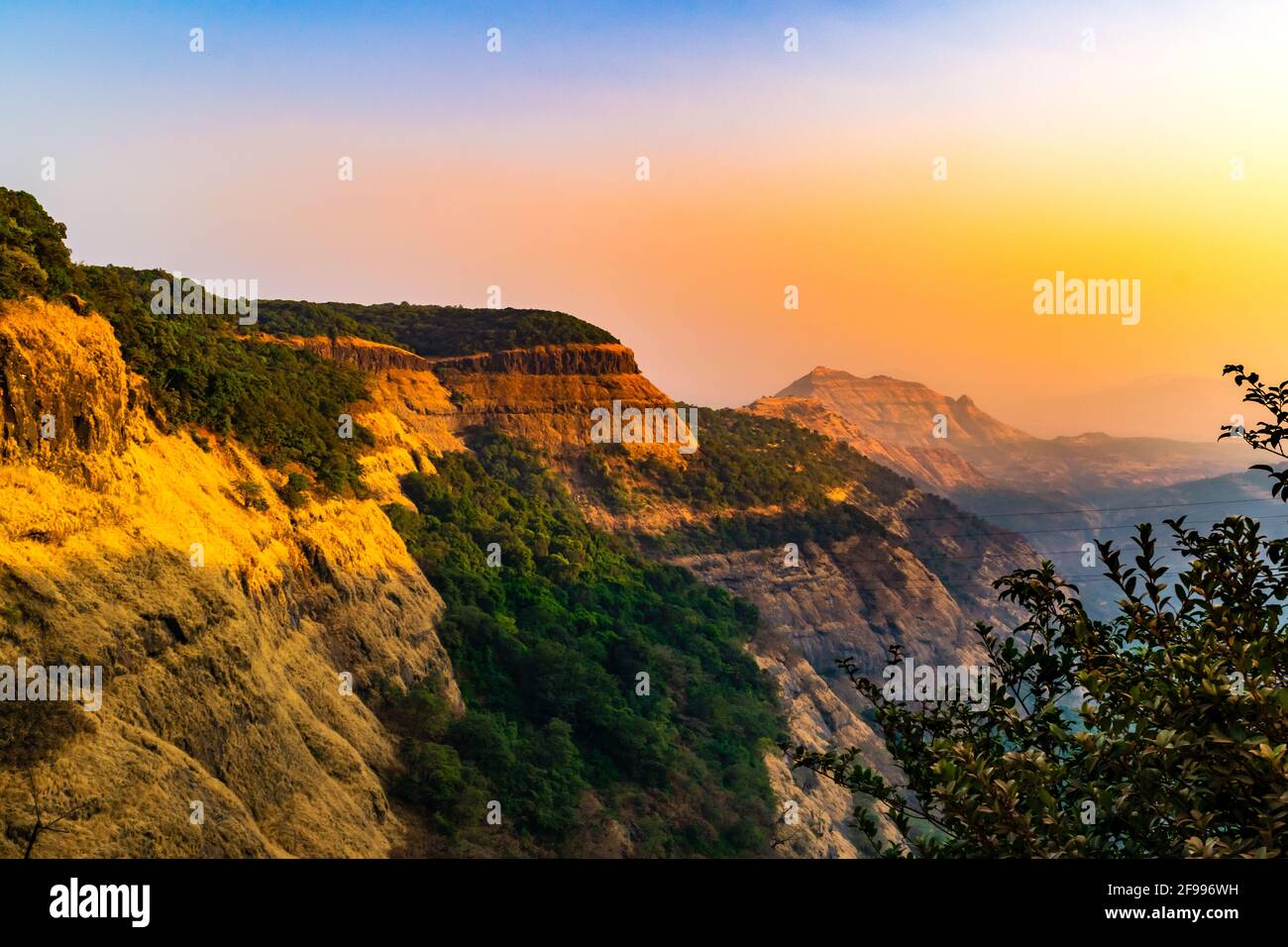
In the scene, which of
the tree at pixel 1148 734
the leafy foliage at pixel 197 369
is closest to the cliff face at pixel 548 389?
the leafy foliage at pixel 197 369

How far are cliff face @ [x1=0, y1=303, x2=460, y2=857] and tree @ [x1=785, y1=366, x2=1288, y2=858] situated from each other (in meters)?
16.3

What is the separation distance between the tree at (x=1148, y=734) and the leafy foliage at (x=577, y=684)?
88.4ft

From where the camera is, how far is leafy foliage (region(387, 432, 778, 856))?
39.9 metres

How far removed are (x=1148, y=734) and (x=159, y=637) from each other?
22.9 m

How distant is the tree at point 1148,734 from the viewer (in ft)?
27.8

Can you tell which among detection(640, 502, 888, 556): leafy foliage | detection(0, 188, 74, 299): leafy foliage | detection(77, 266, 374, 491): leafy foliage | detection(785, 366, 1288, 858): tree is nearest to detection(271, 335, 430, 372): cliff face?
detection(77, 266, 374, 491): leafy foliage

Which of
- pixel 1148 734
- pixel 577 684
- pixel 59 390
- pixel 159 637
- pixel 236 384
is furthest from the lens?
pixel 577 684

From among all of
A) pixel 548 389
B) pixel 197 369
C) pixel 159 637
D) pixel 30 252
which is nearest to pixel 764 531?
pixel 548 389

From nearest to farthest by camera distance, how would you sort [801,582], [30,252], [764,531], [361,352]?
[30,252] < [361,352] < [801,582] < [764,531]

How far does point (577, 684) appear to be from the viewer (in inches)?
1877

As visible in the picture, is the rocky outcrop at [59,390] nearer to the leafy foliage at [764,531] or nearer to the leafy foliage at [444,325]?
the leafy foliage at [444,325]

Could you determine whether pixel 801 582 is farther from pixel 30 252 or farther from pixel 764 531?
pixel 30 252
